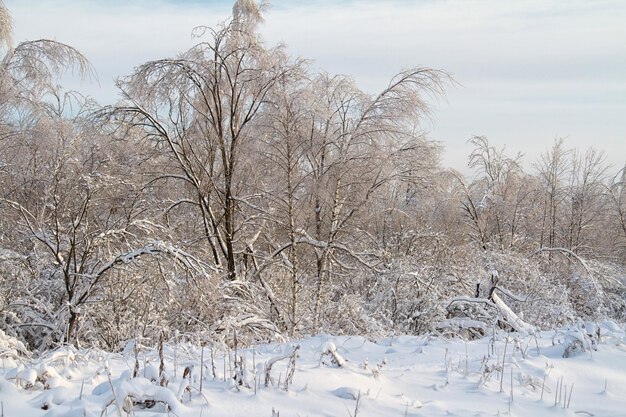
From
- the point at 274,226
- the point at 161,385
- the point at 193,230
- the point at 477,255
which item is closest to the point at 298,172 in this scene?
the point at 274,226

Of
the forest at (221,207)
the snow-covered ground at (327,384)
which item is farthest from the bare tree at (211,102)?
the snow-covered ground at (327,384)

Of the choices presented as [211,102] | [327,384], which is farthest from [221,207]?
[327,384]

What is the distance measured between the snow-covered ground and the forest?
2012 millimetres

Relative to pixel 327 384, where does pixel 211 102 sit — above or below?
above

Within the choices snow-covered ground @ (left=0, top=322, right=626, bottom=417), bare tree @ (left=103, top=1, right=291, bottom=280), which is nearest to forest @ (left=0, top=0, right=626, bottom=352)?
bare tree @ (left=103, top=1, right=291, bottom=280)

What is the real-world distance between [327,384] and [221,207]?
27.7 ft

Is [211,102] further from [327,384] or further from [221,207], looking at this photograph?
[327,384]

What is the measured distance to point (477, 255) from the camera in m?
15.6

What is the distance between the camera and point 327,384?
11.7ft

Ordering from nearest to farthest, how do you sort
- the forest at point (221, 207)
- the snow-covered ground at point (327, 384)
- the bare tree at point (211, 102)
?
the snow-covered ground at point (327, 384), the forest at point (221, 207), the bare tree at point (211, 102)

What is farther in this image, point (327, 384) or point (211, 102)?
point (211, 102)

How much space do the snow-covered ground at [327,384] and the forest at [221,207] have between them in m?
2.01

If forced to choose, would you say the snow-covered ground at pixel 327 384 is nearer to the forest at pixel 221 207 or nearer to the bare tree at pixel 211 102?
the forest at pixel 221 207

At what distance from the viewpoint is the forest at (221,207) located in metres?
7.91
